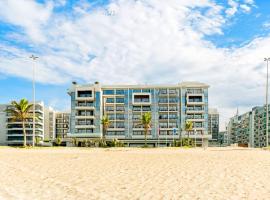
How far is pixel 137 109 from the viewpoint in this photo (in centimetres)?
10500

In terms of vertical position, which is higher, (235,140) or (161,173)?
(161,173)

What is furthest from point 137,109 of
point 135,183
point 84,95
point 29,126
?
point 135,183

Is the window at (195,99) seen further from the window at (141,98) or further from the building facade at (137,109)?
the window at (141,98)

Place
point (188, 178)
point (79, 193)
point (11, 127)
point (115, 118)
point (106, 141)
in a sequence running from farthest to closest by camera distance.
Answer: point (11, 127) → point (115, 118) → point (106, 141) → point (188, 178) → point (79, 193)

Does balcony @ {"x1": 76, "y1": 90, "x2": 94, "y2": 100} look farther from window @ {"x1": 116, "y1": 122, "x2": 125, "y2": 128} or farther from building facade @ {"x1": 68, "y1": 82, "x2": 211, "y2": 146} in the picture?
window @ {"x1": 116, "y1": 122, "x2": 125, "y2": 128}

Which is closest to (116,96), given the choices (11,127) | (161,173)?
(11,127)

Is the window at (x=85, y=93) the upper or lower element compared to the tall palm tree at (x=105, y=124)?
upper

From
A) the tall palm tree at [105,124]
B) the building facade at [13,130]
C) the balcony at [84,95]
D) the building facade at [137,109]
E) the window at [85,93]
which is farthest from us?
the building facade at [13,130]

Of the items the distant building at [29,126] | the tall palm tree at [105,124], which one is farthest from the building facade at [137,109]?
the distant building at [29,126]

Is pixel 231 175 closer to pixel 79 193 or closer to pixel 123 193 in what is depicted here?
pixel 123 193

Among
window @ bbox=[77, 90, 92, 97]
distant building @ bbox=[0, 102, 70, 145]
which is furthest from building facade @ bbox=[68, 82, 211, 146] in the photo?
distant building @ bbox=[0, 102, 70, 145]

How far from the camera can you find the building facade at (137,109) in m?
102

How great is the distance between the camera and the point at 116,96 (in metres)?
106

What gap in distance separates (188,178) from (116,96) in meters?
88.2
